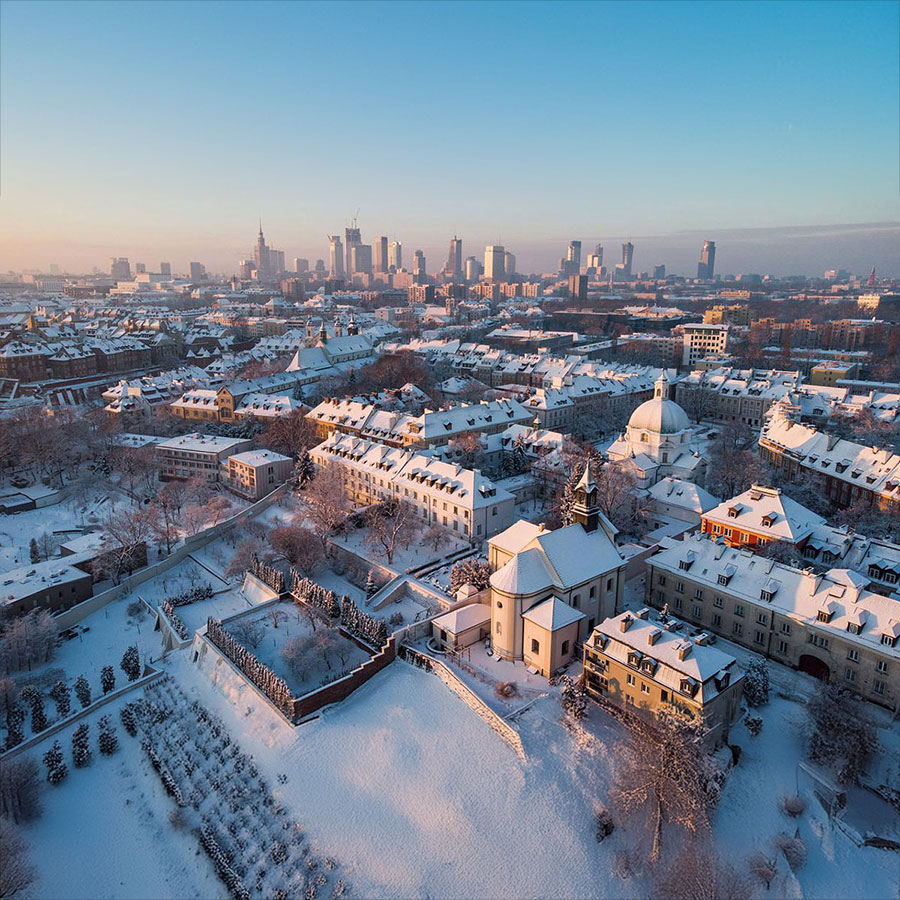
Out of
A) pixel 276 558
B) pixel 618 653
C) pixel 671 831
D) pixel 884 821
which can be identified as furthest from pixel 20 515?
pixel 884 821

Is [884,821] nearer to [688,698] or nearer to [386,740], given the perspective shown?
[688,698]

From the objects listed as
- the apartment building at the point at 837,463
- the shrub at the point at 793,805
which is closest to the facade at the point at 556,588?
the shrub at the point at 793,805

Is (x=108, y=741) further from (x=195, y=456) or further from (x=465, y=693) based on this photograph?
(x=195, y=456)

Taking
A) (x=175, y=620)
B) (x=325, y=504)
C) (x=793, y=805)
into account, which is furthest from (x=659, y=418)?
(x=175, y=620)

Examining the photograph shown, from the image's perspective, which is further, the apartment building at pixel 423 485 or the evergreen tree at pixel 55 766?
the apartment building at pixel 423 485

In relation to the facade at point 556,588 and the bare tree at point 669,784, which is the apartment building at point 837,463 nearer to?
the facade at point 556,588

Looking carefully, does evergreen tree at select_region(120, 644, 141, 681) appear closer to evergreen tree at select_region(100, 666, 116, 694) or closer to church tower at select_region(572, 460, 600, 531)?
evergreen tree at select_region(100, 666, 116, 694)
